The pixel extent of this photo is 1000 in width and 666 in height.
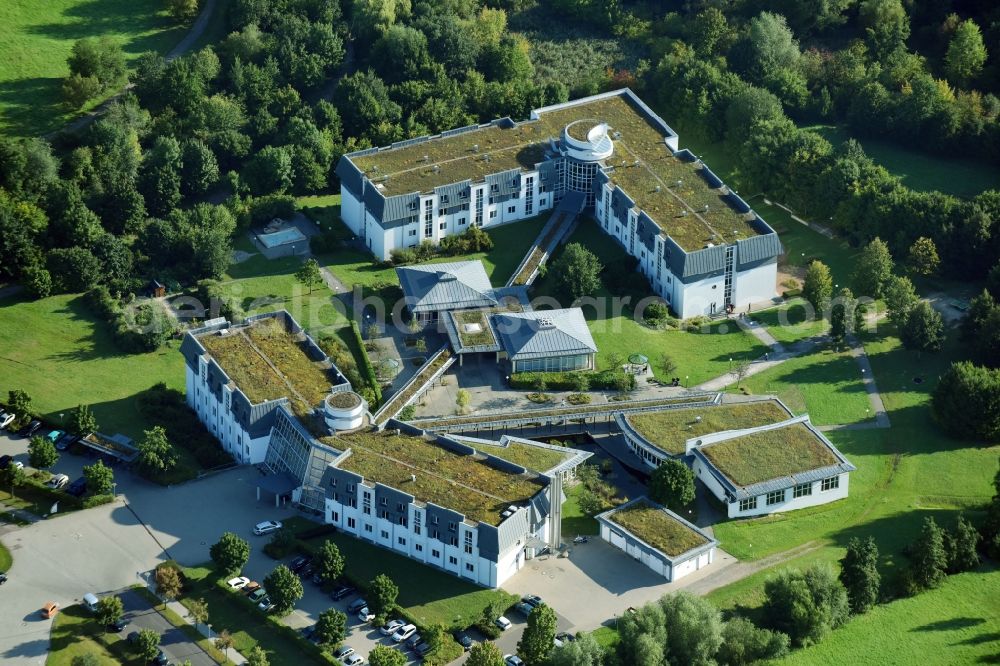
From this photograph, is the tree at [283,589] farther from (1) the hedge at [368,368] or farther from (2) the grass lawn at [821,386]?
(2) the grass lawn at [821,386]

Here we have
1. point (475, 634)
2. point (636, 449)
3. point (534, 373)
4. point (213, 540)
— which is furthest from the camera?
point (534, 373)

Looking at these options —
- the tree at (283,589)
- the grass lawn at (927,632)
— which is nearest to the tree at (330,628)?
the tree at (283,589)

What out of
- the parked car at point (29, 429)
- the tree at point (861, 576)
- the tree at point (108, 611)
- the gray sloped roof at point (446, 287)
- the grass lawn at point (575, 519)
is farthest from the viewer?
the gray sloped roof at point (446, 287)

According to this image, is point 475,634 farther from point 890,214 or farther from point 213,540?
point 890,214

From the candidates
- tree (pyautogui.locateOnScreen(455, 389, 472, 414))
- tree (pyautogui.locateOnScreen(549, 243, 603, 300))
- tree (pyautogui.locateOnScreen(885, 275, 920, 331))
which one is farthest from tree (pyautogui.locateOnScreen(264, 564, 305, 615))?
tree (pyautogui.locateOnScreen(885, 275, 920, 331))

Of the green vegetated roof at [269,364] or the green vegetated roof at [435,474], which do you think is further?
the green vegetated roof at [269,364]

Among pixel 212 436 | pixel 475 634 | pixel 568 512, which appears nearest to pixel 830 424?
pixel 568 512

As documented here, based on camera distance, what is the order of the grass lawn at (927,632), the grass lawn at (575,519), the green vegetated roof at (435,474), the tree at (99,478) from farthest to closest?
the grass lawn at (575,519), the tree at (99,478), the green vegetated roof at (435,474), the grass lawn at (927,632)
